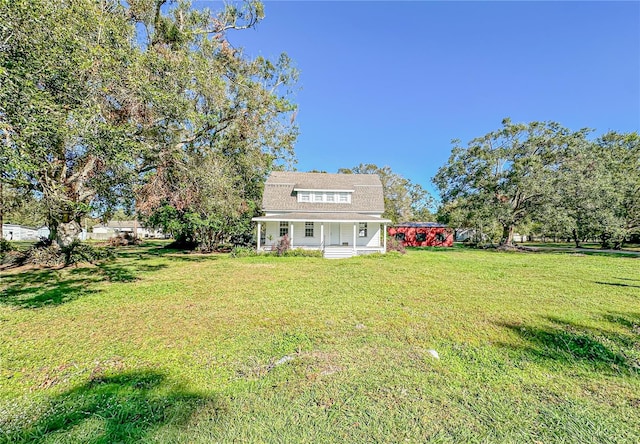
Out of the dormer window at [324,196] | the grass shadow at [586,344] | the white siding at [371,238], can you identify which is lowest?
the grass shadow at [586,344]

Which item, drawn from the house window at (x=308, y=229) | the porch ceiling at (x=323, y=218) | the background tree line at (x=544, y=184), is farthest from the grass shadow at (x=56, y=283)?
the background tree line at (x=544, y=184)

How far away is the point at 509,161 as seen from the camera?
23.0 meters

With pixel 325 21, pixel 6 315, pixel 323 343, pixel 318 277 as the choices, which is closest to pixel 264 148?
pixel 325 21

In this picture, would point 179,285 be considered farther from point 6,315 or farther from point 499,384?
point 499,384

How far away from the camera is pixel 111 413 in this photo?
246 cm

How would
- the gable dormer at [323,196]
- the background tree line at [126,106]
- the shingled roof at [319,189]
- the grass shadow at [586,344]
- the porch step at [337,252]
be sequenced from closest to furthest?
the grass shadow at [586,344] < the background tree line at [126,106] < the porch step at [337,252] < the shingled roof at [319,189] < the gable dormer at [323,196]

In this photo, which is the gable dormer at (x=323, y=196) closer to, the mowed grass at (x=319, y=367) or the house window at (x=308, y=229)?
the house window at (x=308, y=229)

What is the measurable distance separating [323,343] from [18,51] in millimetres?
7949

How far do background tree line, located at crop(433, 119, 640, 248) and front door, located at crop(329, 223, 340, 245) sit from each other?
11.8 metres

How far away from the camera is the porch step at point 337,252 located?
16.8 metres

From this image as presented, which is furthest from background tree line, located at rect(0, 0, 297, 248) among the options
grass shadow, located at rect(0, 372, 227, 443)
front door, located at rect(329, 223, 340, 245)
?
front door, located at rect(329, 223, 340, 245)

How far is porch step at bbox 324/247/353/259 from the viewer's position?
16.8 meters

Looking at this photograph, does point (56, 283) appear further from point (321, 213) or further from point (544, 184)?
point (544, 184)

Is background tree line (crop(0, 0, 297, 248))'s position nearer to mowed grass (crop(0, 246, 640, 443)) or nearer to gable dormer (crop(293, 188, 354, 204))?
mowed grass (crop(0, 246, 640, 443))
